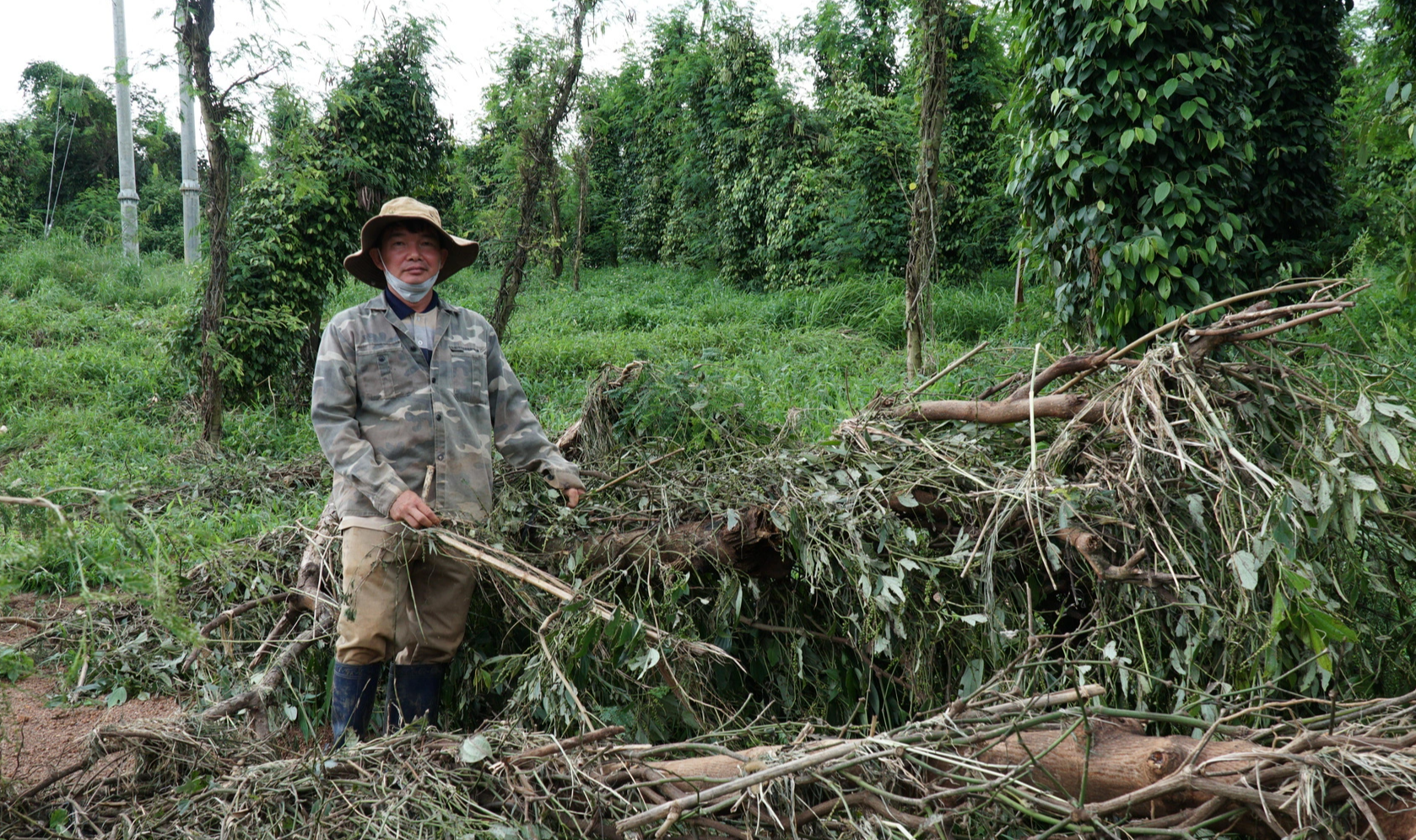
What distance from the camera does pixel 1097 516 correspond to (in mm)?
2492

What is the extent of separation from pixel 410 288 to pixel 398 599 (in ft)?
3.36

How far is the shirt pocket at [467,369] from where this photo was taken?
10.0ft

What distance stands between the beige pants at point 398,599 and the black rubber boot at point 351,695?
33mm

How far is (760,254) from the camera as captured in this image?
46.7 feet

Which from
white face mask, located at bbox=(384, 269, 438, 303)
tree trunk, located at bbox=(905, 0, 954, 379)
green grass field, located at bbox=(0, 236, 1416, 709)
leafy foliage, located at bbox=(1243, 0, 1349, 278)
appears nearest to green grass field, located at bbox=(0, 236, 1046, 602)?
green grass field, located at bbox=(0, 236, 1416, 709)

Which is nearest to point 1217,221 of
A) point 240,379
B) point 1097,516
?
point 1097,516

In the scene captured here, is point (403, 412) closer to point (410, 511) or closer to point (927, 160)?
point (410, 511)

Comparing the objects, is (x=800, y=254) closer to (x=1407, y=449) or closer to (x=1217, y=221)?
(x=1217, y=221)

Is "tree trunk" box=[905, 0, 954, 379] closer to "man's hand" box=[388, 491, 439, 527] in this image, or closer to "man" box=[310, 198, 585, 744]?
"man" box=[310, 198, 585, 744]

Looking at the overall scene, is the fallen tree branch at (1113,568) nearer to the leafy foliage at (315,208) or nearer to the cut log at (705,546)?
the cut log at (705,546)

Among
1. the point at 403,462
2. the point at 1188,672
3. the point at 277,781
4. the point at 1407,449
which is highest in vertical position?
the point at 1407,449

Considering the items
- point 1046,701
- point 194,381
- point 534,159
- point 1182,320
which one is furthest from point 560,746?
point 534,159

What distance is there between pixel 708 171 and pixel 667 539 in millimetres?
14406

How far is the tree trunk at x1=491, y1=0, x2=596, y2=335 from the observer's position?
7.95 metres
